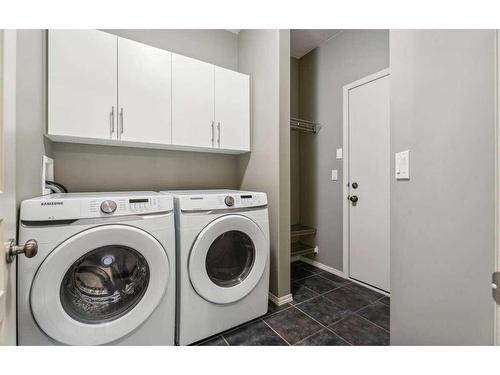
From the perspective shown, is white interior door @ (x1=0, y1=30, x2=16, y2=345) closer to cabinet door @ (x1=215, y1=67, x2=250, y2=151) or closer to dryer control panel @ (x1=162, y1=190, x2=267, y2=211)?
dryer control panel @ (x1=162, y1=190, x2=267, y2=211)

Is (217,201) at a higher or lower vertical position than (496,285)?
higher

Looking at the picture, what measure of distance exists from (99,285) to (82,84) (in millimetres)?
1174

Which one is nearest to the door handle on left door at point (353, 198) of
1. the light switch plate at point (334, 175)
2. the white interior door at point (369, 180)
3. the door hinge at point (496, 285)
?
the white interior door at point (369, 180)

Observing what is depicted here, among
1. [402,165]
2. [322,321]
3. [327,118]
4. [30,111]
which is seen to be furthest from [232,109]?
[322,321]

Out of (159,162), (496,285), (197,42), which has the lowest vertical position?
(496,285)

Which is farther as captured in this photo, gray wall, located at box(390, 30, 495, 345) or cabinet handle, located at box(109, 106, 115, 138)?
cabinet handle, located at box(109, 106, 115, 138)

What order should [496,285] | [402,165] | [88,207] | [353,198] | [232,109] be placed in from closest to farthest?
[496,285]
[402,165]
[88,207]
[232,109]
[353,198]

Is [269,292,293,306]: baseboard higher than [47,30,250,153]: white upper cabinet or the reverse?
the reverse

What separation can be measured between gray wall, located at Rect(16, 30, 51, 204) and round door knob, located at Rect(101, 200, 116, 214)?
0.29 m

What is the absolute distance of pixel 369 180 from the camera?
209cm

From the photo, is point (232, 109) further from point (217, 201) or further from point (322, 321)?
point (322, 321)

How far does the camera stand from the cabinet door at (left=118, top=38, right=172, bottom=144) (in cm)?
148

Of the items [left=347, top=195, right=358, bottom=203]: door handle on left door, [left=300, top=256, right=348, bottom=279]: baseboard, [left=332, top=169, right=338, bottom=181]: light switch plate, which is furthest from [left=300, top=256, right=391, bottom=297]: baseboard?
[left=332, top=169, right=338, bottom=181]: light switch plate
